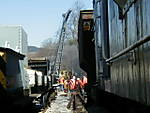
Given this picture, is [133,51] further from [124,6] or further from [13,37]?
[13,37]

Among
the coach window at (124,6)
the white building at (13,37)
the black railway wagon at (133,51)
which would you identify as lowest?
the black railway wagon at (133,51)

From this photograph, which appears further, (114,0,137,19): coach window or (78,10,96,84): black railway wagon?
(78,10,96,84): black railway wagon

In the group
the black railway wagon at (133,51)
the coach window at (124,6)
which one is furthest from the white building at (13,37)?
the coach window at (124,6)

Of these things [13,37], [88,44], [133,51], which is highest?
[13,37]

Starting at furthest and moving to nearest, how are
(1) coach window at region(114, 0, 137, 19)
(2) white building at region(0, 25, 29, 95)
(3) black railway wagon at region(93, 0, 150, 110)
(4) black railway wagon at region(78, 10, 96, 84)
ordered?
(2) white building at region(0, 25, 29, 95), (4) black railway wagon at region(78, 10, 96, 84), (1) coach window at region(114, 0, 137, 19), (3) black railway wagon at region(93, 0, 150, 110)

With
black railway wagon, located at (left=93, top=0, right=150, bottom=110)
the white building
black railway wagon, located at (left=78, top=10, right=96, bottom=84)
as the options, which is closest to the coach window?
black railway wagon, located at (left=93, top=0, right=150, bottom=110)

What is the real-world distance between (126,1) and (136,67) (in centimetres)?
103

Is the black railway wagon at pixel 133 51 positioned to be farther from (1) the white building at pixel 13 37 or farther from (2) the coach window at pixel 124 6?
(1) the white building at pixel 13 37

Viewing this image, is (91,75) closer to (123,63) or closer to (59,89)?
(123,63)

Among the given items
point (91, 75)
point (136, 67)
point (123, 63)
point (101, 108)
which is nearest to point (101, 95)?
point (101, 108)

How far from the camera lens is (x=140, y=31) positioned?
13.6 feet

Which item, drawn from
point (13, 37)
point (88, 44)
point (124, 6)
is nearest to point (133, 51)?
point (124, 6)

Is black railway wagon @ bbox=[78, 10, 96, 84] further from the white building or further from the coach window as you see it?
the coach window

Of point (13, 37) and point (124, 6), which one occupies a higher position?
point (13, 37)
